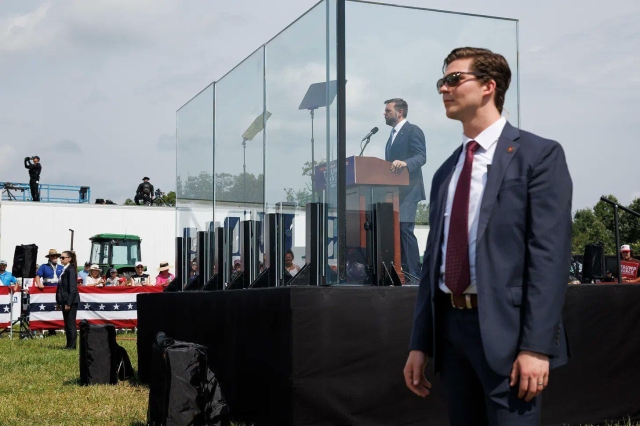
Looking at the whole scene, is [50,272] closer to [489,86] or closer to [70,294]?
[70,294]

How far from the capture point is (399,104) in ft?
23.2

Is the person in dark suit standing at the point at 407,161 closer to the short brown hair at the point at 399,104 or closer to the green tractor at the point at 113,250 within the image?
the short brown hair at the point at 399,104

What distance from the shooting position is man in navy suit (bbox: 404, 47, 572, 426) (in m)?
2.85

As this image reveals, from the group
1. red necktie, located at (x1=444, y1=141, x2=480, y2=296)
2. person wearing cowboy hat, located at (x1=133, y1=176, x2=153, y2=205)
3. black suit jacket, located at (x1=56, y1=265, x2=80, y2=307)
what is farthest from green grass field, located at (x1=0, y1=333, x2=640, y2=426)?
person wearing cowboy hat, located at (x1=133, y1=176, x2=153, y2=205)

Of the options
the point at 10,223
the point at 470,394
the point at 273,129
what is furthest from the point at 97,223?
the point at 470,394

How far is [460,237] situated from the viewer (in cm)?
308

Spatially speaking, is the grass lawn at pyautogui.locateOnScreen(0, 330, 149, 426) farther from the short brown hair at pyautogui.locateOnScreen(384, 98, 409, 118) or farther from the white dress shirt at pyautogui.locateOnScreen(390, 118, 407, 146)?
the short brown hair at pyautogui.locateOnScreen(384, 98, 409, 118)

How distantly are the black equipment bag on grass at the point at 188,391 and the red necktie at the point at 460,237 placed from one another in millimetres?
4026

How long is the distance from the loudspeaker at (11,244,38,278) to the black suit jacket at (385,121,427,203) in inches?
591

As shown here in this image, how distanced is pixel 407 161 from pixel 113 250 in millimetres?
27632

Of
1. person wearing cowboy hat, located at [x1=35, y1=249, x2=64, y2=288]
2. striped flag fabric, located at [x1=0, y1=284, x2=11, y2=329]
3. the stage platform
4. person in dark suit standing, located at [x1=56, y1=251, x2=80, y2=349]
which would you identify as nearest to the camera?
the stage platform

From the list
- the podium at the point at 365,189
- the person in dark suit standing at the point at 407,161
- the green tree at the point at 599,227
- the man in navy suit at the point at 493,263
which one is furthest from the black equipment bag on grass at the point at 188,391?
the green tree at the point at 599,227

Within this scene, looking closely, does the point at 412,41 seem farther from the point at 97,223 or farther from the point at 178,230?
the point at 97,223

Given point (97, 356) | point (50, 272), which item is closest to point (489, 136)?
point (97, 356)
